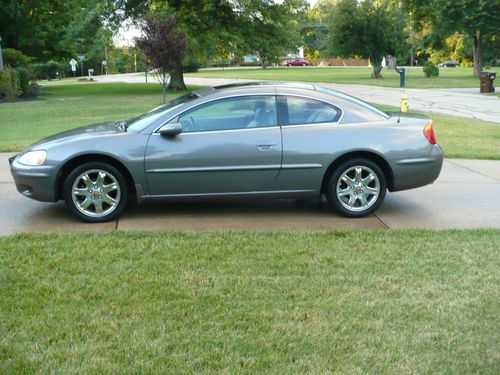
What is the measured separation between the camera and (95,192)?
642 centimetres

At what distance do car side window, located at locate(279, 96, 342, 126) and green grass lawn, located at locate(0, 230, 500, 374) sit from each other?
4.68 feet

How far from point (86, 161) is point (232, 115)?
63.9 inches

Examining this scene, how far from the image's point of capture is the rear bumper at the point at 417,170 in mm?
6703

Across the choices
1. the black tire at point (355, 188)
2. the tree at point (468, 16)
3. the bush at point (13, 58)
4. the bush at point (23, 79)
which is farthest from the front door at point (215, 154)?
the tree at point (468, 16)

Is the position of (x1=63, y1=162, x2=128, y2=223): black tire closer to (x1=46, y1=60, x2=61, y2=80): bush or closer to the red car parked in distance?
(x1=46, y1=60, x2=61, y2=80): bush

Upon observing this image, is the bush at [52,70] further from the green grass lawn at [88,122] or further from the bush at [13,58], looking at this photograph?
the green grass lawn at [88,122]

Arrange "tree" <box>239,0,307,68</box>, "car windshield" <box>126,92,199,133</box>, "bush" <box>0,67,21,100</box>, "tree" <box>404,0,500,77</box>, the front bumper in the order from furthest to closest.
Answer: "tree" <box>404,0,500,77</box>, "tree" <box>239,0,307,68</box>, "bush" <box>0,67,21,100</box>, "car windshield" <box>126,92,199,133</box>, the front bumper

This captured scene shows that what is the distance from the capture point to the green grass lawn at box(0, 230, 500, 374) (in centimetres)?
344

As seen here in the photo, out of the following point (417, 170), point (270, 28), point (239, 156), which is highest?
point (270, 28)

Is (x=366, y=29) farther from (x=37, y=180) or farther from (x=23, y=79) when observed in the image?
(x=37, y=180)

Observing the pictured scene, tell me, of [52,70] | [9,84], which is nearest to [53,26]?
[9,84]

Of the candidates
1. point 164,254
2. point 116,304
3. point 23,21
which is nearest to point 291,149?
point 164,254

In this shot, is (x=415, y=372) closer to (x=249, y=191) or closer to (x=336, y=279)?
(x=336, y=279)

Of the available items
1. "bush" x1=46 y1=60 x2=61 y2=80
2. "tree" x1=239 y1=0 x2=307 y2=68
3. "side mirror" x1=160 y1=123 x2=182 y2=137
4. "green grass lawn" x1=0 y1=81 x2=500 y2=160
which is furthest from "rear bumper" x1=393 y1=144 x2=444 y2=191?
"bush" x1=46 y1=60 x2=61 y2=80
